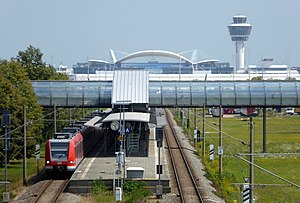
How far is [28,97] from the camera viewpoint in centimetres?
4819

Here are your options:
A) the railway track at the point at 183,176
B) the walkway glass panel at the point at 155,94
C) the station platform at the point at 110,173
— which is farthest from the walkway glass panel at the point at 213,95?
the station platform at the point at 110,173

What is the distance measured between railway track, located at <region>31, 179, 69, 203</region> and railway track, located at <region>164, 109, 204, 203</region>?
6102mm

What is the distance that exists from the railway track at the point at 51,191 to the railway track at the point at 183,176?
6.10 m

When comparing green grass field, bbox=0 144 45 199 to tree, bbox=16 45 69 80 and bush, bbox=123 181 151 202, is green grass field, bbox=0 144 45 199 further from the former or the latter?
tree, bbox=16 45 69 80

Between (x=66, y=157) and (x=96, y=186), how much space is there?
13.0 ft

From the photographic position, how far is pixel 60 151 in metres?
37.4

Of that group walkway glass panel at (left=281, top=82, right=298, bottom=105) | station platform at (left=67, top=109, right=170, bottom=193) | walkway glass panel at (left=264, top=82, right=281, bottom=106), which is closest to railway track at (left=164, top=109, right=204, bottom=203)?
station platform at (left=67, top=109, right=170, bottom=193)

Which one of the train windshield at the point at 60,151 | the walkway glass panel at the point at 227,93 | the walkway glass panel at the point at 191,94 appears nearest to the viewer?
the train windshield at the point at 60,151

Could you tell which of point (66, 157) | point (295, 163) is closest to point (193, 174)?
point (66, 157)

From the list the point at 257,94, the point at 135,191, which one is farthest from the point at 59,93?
the point at 135,191

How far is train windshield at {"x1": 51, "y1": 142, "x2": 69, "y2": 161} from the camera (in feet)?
123

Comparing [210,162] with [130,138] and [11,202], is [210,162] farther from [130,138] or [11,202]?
[11,202]

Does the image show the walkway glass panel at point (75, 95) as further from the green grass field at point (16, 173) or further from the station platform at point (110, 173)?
the station platform at point (110, 173)

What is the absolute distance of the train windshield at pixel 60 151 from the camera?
3734 cm
